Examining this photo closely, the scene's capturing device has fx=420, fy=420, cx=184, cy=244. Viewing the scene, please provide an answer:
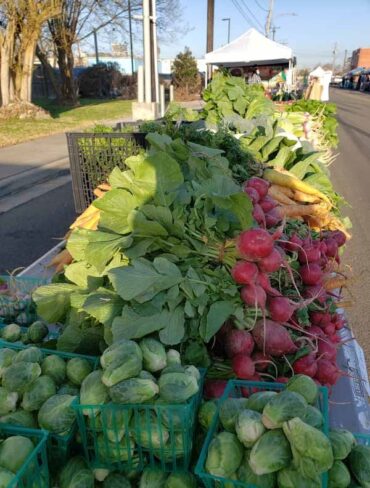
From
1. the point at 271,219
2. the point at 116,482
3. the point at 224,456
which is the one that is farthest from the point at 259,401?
the point at 271,219

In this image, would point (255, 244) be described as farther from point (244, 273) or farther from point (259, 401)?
point (259, 401)

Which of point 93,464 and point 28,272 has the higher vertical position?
point 93,464

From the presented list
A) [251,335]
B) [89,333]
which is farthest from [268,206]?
[89,333]

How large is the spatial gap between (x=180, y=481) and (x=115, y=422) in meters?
0.28

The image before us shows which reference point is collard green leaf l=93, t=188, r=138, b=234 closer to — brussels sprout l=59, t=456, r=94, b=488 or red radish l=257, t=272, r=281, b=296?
red radish l=257, t=272, r=281, b=296

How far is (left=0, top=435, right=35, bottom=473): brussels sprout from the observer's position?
1.17 metres

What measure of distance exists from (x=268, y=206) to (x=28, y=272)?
6.44 ft

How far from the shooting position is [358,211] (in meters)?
6.90

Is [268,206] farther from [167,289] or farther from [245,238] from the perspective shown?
[167,289]

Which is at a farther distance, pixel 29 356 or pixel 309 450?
pixel 29 356

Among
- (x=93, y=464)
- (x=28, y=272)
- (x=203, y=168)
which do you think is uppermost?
(x=203, y=168)

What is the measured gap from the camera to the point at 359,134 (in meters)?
16.4

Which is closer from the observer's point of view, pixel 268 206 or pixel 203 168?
pixel 203 168

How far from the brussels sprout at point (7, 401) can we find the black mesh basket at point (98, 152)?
301 cm
